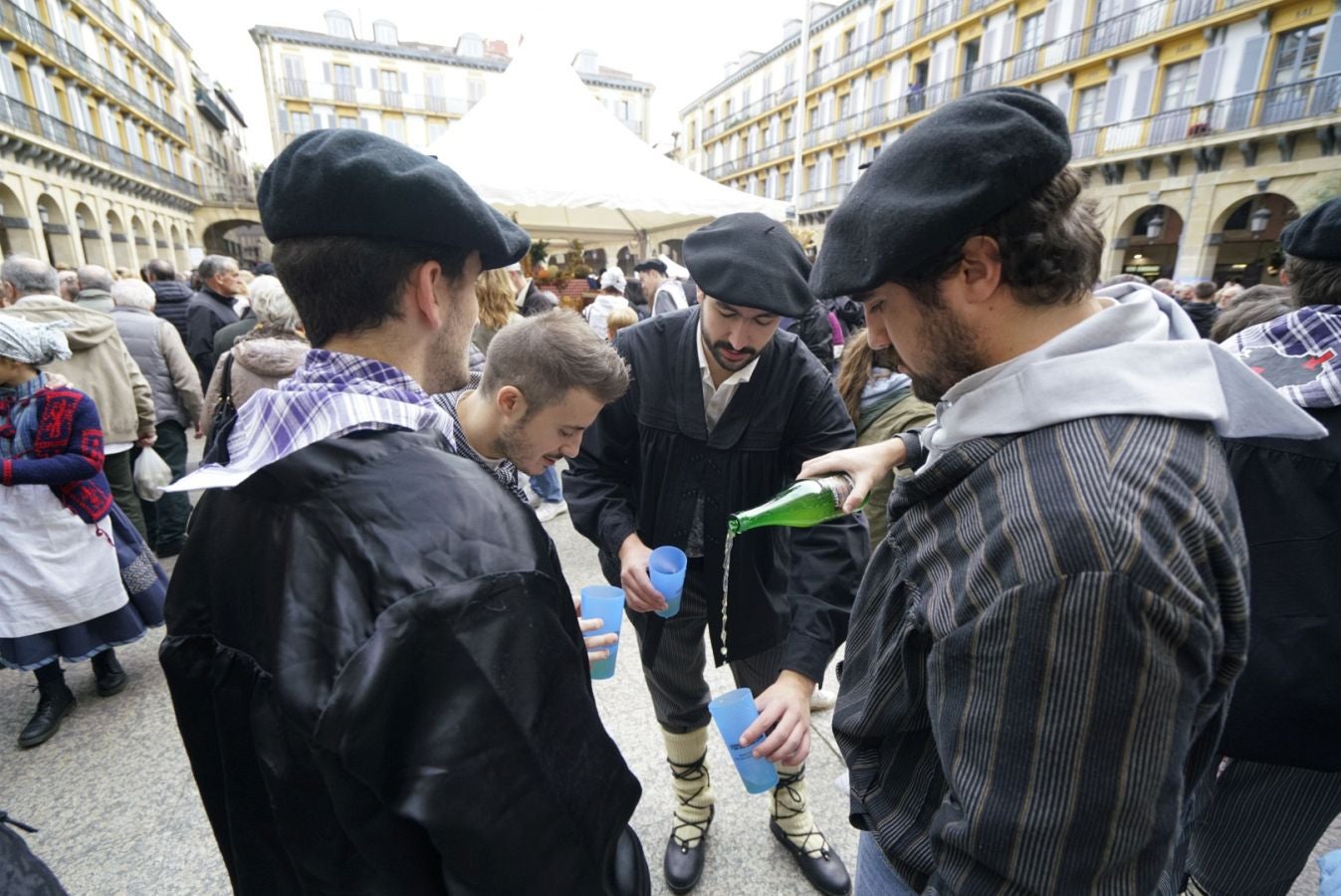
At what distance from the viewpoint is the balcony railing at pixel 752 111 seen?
111 ft

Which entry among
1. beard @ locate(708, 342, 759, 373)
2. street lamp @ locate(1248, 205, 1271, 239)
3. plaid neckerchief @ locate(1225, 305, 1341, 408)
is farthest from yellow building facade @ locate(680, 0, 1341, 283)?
beard @ locate(708, 342, 759, 373)

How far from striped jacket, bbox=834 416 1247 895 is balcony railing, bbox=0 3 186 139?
28992mm

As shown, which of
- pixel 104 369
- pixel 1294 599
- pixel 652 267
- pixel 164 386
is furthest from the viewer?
pixel 652 267

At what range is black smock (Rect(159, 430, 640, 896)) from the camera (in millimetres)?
756

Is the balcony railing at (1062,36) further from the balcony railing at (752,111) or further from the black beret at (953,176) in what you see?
the black beret at (953,176)

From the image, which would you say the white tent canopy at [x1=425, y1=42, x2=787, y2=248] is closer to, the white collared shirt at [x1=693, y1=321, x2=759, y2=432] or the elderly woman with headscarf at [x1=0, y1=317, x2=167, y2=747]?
the elderly woman with headscarf at [x1=0, y1=317, x2=167, y2=747]

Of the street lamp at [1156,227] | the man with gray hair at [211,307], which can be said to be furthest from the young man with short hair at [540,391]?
the street lamp at [1156,227]

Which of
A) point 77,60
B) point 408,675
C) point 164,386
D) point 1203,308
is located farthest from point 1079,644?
point 77,60

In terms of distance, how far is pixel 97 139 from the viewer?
23344 millimetres

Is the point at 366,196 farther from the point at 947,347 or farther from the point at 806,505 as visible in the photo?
the point at 806,505

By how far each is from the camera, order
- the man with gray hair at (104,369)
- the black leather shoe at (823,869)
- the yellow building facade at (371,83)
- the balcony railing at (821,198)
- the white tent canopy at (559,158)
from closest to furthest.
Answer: the black leather shoe at (823,869) < the man with gray hair at (104,369) < the white tent canopy at (559,158) < the balcony railing at (821,198) < the yellow building facade at (371,83)

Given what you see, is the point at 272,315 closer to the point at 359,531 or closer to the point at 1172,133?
the point at 359,531

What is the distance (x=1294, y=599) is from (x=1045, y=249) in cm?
127

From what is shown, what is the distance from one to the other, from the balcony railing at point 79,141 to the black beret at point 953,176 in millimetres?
26362
